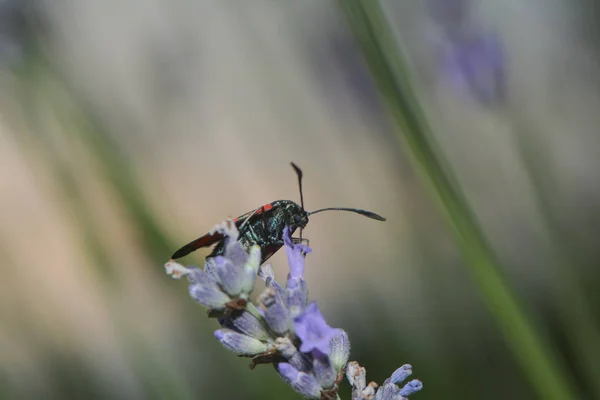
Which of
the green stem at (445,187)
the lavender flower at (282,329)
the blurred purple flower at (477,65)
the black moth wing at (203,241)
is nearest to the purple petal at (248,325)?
the lavender flower at (282,329)

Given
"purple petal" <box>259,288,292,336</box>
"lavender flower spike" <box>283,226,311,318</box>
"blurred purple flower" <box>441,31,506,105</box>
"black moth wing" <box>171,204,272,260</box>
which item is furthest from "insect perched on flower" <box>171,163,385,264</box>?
"blurred purple flower" <box>441,31,506,105</box>

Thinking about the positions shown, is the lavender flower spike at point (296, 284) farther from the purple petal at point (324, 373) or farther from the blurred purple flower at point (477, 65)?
the blurred purple flower at point (477, 65)

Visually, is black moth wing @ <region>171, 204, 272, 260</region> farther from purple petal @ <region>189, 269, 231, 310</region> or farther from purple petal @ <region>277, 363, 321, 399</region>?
purple petal @ <region>277, 363, 321, 399</region>

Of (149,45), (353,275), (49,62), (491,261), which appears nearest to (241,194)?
(353,275)

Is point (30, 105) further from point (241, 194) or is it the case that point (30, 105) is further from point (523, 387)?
point (523, 387)

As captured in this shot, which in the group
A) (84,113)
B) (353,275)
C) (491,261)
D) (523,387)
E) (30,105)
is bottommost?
(523,387)

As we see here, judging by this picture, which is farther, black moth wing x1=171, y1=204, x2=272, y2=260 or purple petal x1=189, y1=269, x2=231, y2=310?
black moth wing x1=171, y1=204, x2=272, y2=260

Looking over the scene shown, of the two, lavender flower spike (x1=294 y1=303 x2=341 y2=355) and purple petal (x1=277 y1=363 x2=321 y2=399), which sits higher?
lavender flower spike (x1=294 y1=303 x2=341 y2=355)
